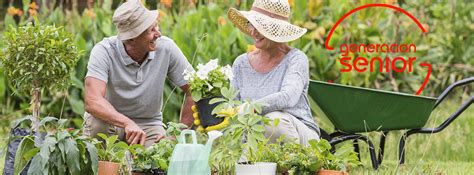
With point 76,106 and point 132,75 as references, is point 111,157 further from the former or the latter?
point 76,106

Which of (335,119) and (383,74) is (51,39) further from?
(383,74)

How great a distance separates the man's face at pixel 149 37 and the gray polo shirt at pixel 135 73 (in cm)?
14

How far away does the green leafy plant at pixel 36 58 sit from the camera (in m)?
4.25

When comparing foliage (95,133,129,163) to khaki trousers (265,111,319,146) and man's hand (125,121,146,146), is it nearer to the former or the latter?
man's hand (125,121,146,146)

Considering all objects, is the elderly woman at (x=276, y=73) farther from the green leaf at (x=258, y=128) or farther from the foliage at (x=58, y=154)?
the foliage at (x=58, y=154)

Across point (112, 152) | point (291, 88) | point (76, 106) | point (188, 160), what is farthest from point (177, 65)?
point (76, 106)

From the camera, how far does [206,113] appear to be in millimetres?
4512

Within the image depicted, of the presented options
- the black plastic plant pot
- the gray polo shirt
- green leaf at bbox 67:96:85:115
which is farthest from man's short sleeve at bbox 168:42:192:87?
green leaf at bbox 67:96:85:115

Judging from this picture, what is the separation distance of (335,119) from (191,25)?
243 centimetres

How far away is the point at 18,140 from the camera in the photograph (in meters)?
4.02

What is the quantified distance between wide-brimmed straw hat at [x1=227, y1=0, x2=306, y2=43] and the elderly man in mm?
377

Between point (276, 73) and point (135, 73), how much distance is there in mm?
667

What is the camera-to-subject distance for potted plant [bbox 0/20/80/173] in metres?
4.25

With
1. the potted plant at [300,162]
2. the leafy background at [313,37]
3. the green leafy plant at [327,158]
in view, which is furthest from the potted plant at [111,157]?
the leafy background at [313,37]
